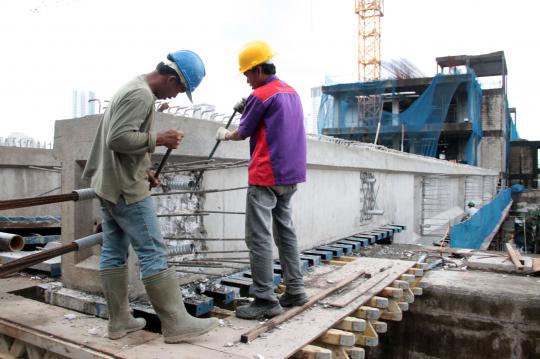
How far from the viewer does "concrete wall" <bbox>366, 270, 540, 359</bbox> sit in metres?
4.80

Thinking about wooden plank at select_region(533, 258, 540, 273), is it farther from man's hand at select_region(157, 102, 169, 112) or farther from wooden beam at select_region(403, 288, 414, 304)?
man's hand at select_region(157, 102, 169, 112)

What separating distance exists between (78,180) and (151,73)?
1.57m

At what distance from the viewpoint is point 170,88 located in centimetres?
293

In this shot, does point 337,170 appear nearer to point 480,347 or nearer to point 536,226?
point 480,347

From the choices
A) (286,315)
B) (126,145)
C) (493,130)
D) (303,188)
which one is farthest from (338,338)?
(493,130)

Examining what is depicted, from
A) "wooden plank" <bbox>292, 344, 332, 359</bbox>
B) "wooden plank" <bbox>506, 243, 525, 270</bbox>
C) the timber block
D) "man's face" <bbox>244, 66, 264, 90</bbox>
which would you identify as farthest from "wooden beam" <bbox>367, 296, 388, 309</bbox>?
"wooden plank" <bbox>506, 243, 525, 270</bbox>

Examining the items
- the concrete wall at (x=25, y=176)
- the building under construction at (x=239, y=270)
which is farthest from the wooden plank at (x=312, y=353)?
the concrete wall at (x=25, y=176)

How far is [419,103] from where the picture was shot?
3266cm

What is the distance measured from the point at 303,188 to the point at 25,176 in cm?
457

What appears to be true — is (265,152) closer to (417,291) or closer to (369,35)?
(417,291)

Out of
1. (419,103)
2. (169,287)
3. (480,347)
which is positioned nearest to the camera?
(169,287)

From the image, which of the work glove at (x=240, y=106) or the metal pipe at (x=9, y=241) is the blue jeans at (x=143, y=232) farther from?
the work glove at (x=240, y=106)

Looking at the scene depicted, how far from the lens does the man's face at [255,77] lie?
3.43 m

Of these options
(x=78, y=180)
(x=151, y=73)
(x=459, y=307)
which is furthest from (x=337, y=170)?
(x=151, y=73)
